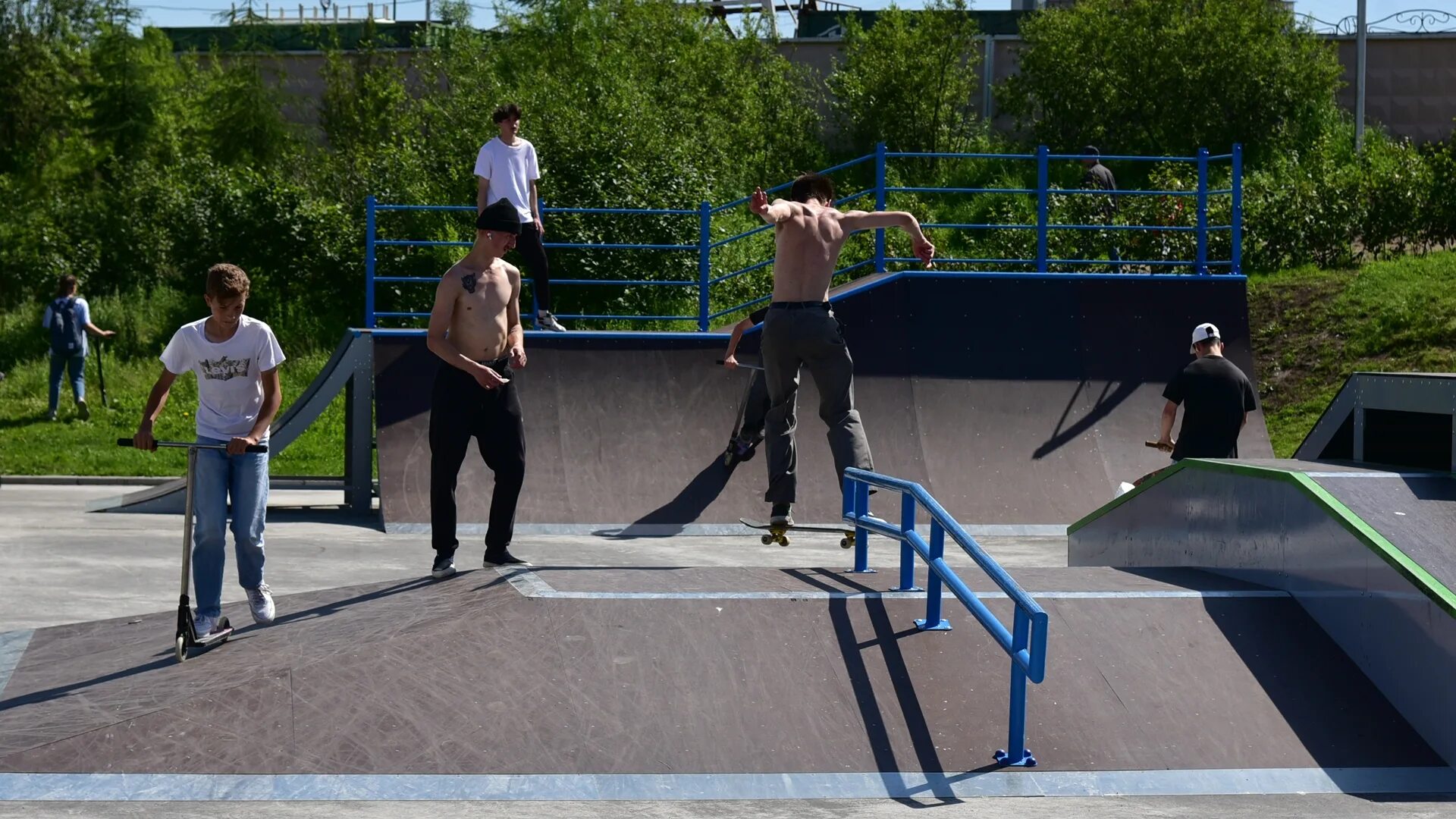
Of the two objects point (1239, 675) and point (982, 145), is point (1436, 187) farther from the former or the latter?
point (1239, 675)

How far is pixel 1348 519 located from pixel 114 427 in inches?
698

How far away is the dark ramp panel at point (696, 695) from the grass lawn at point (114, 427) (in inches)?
491

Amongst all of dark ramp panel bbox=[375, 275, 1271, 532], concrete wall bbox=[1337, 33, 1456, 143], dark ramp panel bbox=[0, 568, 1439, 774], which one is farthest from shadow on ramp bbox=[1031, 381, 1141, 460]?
concrete wall bbox=[1337, 33, 1456, 143]

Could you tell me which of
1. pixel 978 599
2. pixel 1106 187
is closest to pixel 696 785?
pixel 978 599

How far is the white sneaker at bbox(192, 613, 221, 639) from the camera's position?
658cm

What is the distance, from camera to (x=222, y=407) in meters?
6.59

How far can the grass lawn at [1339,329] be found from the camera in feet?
56.4

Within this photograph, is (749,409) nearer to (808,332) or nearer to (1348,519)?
(808,332)

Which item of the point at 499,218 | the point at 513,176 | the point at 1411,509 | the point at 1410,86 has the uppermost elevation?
the point at 1410,86

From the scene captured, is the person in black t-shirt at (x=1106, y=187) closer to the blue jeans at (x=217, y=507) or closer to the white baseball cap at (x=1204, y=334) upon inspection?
the white baseball cap at (x=1204, y=334)

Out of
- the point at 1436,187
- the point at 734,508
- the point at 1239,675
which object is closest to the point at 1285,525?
the point at 1239,675

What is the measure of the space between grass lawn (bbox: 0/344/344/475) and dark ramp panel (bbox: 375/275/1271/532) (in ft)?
22.3

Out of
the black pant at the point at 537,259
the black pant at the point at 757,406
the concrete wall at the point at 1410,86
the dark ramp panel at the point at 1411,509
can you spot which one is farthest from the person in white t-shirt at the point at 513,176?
the concrete wall at the point at 1410,86

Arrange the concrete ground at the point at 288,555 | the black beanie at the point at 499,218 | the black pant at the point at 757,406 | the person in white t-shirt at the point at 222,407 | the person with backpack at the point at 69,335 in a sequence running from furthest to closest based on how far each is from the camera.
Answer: the person with backpack at the point at 69,335, the black pant at the point at 757,406, the concrete ground at the point at 288,555, the black beanie at the point at 499,218, the person in white t-shirt at the point at 222,407
